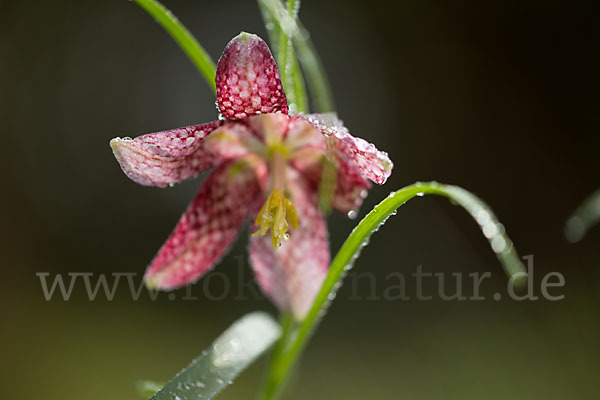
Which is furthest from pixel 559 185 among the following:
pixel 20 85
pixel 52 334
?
pixel 20 85

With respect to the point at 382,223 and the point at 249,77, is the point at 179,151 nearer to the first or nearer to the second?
the point at 249,77

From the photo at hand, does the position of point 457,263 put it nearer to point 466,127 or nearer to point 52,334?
point 466,127

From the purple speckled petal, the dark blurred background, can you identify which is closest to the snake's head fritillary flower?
the purple speckled petal

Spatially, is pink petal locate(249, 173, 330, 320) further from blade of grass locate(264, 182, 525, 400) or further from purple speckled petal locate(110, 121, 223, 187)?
purple speckled petal locate(110, 121, 223, 187)

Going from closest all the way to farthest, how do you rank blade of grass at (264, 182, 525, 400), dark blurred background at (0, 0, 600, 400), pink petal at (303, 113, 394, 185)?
1. blade of grass at (264, 182, 525, 400)
2. pink petal at (303, 113, 394, 185)
3. dark blurred background at (0, 0, 600, 400)

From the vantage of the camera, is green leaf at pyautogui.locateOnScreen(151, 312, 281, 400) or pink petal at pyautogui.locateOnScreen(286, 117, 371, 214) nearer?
green leaf at pyautogui.locateOnScreen(151, 312, 281, 400)

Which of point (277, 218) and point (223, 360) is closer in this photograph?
point (223, 360)

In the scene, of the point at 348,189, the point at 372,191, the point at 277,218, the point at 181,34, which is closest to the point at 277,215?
the point at 277,218
